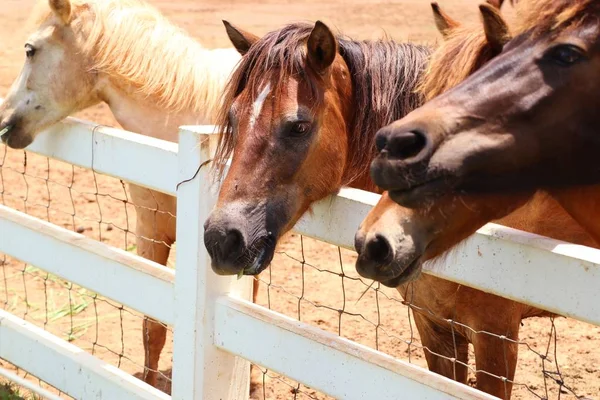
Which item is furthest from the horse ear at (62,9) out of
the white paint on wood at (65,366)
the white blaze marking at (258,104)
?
Result: the white blaze marking at (258,104)

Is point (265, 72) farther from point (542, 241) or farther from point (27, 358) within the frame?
point (27, 358)

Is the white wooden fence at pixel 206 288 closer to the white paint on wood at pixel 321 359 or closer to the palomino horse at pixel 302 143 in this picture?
the white paint on wood at pixel 321 359

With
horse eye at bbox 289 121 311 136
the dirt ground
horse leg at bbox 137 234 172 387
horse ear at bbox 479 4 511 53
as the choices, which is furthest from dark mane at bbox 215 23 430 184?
horse leg at bbox 137 234 172 387

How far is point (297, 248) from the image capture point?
6.09 m

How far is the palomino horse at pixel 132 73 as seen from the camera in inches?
179

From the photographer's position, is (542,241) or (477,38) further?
(477,38)

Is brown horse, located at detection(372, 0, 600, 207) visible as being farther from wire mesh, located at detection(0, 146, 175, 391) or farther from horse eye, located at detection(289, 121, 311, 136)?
wire mesh, located at detection(0, 146, 175, 391)

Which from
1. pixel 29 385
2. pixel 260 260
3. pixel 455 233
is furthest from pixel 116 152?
pixel 455 233

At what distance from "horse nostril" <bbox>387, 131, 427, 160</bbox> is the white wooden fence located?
0.37 m

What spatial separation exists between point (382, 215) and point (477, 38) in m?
0.69

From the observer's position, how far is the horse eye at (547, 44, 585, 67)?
1935 millimetres

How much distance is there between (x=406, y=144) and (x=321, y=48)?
108 cm

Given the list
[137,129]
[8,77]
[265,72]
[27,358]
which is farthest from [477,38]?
[8,77]

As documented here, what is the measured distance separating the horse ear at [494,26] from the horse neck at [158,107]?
2.50 metres
